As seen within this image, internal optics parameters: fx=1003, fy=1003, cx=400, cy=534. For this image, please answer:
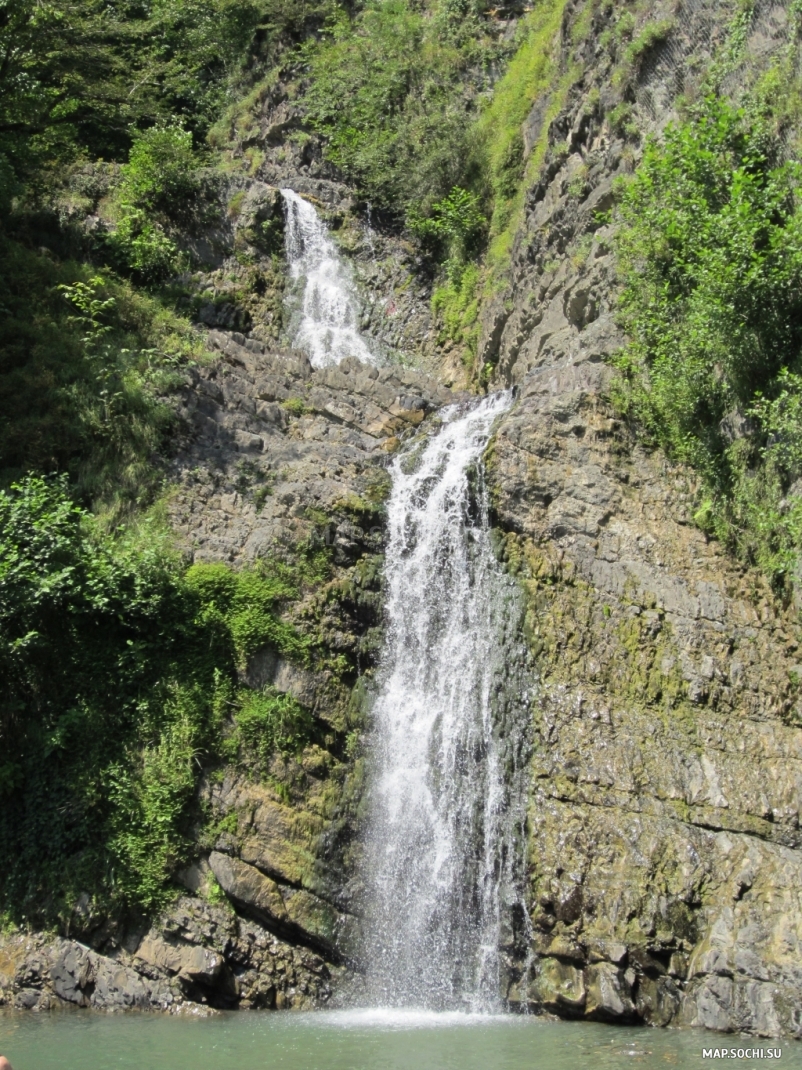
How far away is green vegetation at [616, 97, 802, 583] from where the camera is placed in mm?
14562

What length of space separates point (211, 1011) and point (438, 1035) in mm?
3035

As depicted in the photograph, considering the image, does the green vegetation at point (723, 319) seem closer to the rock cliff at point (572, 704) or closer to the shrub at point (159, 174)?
the rock cliff at point (572, 704)

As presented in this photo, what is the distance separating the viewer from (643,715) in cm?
1345

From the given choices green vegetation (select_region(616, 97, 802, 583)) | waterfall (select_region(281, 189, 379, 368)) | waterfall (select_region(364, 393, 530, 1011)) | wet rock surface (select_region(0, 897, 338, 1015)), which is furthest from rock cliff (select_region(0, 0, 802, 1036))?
waterfall (select_region(281, 189, 379, 368))

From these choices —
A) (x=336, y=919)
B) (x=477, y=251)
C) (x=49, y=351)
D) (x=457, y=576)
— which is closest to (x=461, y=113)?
(x=477, y=251)

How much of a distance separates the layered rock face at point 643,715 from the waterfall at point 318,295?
22.8 ft

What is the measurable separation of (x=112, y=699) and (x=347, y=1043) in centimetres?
618

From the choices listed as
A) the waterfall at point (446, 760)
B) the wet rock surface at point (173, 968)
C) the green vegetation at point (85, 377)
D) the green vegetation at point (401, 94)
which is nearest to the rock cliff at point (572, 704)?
the wet rock surface at point (173, 968)

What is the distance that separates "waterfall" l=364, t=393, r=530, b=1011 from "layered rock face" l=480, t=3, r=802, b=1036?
44 cm

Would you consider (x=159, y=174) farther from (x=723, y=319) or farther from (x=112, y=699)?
(x=723, y=319)

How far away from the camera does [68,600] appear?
47.4 ft

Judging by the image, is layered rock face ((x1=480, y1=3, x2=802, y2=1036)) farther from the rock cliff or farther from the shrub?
the shrub

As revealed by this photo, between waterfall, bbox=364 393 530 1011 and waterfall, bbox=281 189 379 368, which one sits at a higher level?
waterfall, bbox=281 189 379 368

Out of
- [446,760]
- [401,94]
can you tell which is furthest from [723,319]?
[401,94]
